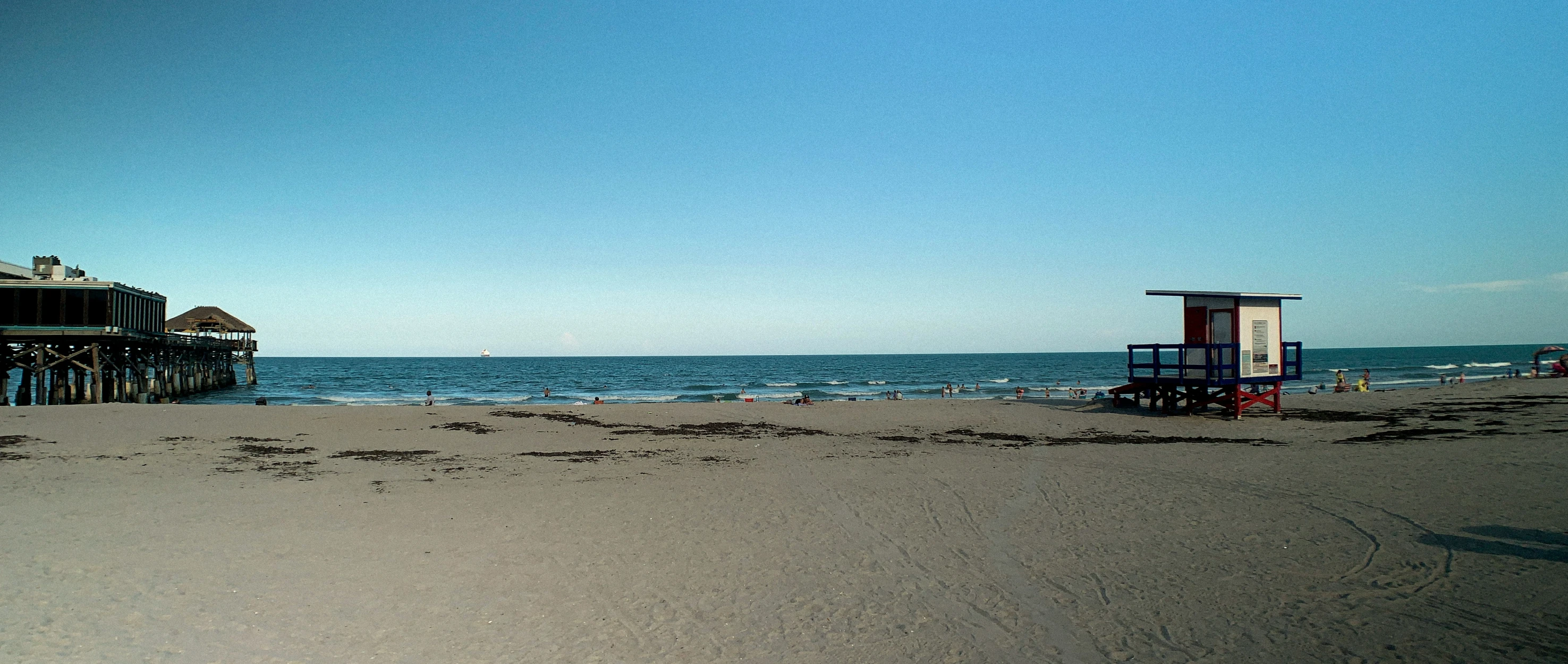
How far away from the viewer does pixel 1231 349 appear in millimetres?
21156

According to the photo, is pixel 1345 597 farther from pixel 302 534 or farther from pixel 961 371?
pixel 961 371

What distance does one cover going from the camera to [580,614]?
596 cm

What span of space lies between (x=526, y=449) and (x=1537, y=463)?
17.7 metres

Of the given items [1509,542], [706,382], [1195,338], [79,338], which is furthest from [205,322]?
[1509,542]

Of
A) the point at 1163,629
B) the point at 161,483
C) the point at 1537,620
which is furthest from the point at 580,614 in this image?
the point at 161,483

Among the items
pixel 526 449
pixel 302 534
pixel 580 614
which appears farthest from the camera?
pixel 526 449

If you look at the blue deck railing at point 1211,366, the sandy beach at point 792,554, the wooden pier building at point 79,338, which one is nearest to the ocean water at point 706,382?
the wooden pier building at point 79,338

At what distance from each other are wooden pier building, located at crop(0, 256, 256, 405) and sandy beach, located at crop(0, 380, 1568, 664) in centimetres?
2008

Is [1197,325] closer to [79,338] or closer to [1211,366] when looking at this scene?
[1211,366]

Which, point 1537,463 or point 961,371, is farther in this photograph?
point 961,371

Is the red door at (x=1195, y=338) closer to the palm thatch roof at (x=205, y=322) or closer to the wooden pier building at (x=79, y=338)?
the wooden pier building at (x=79, y=338)

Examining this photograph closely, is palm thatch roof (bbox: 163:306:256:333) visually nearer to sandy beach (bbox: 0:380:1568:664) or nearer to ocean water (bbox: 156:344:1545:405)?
ocean water (bbox: 156:344:1545:405)

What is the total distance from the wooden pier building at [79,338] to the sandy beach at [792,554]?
20.1 m

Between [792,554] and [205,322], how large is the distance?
5815 centimetres
